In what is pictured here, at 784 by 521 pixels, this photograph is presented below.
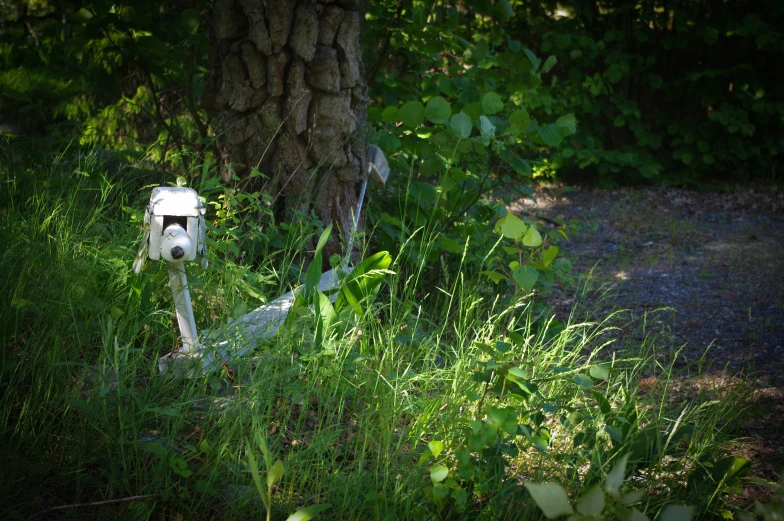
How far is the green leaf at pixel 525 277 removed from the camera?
207 centimetres

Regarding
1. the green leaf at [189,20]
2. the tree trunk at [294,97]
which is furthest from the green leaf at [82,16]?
the tree trunk at [294,97]

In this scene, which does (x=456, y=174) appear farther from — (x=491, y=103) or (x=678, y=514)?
(x=678, y=514)

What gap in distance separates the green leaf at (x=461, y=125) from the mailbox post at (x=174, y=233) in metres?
1.18

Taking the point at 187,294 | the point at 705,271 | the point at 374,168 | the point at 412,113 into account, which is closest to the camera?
the point at 187,294

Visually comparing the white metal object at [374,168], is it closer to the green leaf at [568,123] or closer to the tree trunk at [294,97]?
the tree trunk at [294,97]

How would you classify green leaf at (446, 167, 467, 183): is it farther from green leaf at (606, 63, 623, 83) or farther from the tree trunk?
green leaf at (606, 63, 623, 83)

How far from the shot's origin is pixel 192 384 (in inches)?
76.0

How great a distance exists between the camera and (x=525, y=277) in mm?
2092

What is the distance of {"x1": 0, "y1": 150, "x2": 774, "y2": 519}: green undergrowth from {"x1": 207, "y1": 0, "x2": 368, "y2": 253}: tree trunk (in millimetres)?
496

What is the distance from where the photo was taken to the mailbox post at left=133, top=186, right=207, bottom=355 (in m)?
1.82

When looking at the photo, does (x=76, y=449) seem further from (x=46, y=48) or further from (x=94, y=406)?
(x=46, y=48)

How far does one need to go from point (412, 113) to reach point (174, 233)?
1.29 m

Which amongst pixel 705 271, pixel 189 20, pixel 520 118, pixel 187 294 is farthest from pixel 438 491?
pixel 705 271

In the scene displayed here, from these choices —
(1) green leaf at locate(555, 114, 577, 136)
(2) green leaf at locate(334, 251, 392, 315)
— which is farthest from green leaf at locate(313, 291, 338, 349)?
(1) green leaf at locate(555, 114, 577, 136)
